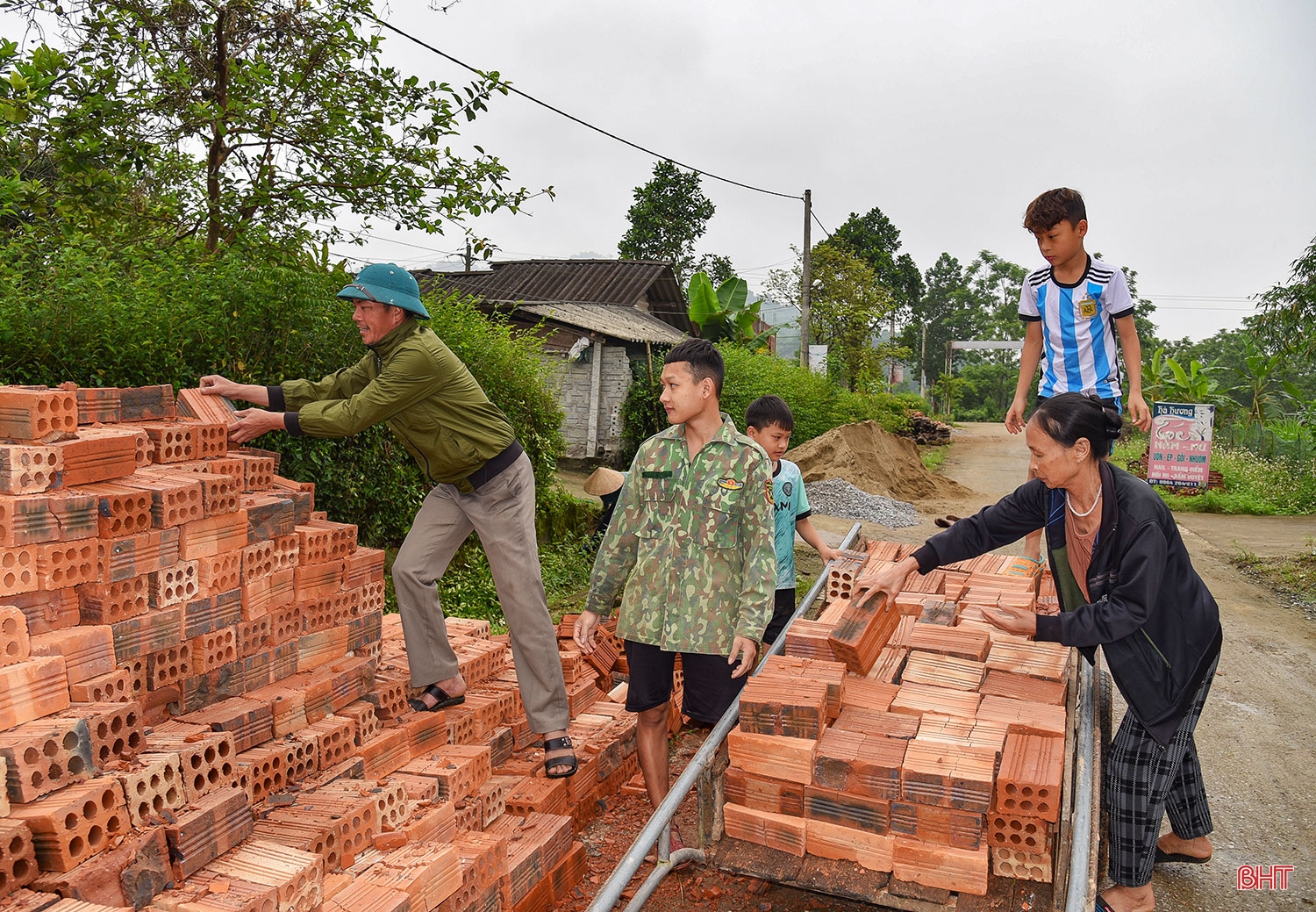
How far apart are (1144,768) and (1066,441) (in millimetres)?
1275

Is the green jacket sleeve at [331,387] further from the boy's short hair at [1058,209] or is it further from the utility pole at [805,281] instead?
the utility pole at [805,281]

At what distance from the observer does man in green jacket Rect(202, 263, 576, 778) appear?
4.03 meters

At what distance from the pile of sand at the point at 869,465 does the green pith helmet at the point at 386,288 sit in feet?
43.5

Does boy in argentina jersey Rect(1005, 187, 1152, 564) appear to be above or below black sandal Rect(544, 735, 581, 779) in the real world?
above

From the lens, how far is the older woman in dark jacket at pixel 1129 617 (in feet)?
9.91

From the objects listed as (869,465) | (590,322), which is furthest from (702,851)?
(869,465)

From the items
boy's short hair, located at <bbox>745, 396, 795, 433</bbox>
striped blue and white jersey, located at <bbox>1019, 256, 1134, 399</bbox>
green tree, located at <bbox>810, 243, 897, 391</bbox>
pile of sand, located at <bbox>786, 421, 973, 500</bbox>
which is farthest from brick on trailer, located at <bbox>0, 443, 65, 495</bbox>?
green tree, located at <bbox>810, 243, 897, 391</bbox>

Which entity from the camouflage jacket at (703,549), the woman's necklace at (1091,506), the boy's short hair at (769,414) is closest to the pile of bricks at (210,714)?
the camouflage jacket at (703,549)

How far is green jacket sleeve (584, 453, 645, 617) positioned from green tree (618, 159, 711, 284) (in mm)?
29018

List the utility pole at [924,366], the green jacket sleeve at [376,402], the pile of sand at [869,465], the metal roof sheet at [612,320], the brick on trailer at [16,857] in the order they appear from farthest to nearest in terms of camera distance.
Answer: the utility pole at [924,366], the pile of sand at [869,465], the metal roof sheet at [612,320], the green jacket sleeve at [376,402], the brick on trailer at [16,857]

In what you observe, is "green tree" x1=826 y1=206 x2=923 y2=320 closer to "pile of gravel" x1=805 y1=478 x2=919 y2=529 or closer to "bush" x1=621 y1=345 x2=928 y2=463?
"bush" x1=621 y1=345 x2=928 y2=463

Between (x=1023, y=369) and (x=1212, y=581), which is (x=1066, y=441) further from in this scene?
(x=1212, y=581)

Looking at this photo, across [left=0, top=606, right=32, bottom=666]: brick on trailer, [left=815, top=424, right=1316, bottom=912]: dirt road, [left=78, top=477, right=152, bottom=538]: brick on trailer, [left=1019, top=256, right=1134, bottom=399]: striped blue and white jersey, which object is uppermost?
[left=1019, top=256, right=1134, bottom=399]: striped blue and white jersey

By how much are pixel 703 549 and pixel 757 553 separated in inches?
8.8
